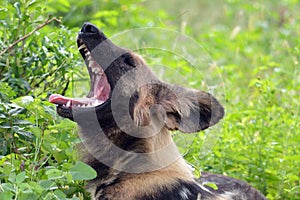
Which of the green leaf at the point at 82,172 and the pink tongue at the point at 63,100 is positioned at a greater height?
the pink tongue at the point at 63,100

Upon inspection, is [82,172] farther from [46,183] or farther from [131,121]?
[131,121]

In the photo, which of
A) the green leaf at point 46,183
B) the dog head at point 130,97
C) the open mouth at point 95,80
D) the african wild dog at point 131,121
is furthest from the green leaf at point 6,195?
the open mouth at point 95,80

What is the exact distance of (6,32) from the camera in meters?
5.05

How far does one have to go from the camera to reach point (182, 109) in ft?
15.1

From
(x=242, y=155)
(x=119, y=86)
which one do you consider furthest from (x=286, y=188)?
(x=119, y=86)

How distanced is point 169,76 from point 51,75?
1837mm

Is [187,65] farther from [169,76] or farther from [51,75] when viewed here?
[51,75]

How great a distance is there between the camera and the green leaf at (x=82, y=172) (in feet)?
12.5

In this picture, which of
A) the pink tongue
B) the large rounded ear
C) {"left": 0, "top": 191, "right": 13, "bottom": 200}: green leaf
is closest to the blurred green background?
{"left": 0, "top": 191, "right": 13, "bottom": 200}: green leaf

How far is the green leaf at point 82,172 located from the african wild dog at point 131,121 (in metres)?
0.53

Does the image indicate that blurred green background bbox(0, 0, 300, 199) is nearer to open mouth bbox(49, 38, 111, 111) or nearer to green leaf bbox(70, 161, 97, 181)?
green leaf bbox(70, 161, 97, 181)

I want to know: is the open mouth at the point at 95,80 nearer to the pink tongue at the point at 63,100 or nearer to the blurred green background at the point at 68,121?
the pink tongue at the point at 63,100

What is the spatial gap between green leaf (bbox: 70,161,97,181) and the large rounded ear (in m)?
0.82

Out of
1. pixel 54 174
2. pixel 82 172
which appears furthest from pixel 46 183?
pixel 82 172
